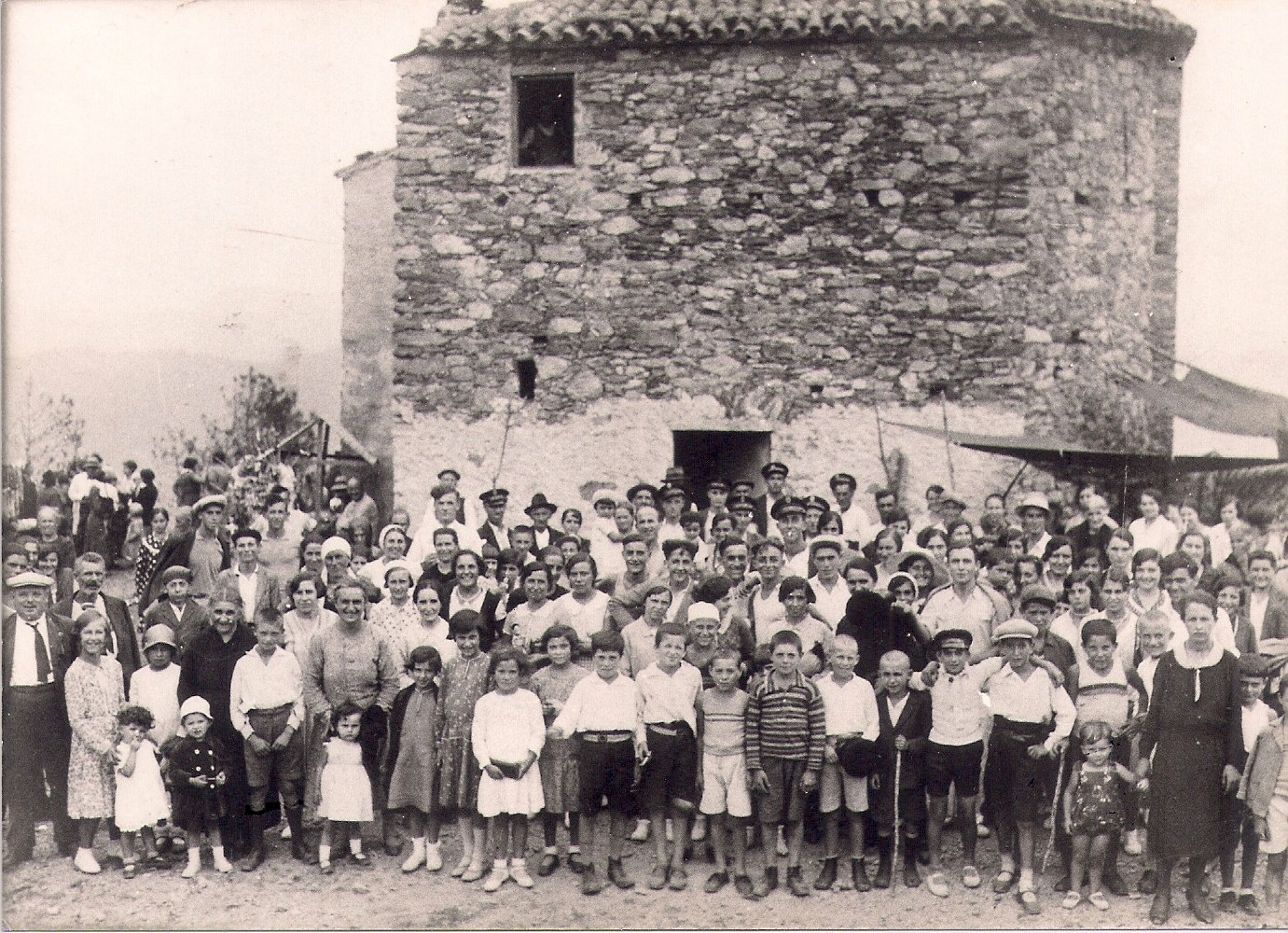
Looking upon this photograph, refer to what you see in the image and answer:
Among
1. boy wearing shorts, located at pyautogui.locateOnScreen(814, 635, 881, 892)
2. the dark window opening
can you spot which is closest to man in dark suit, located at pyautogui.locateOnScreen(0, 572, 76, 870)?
boy wearing shorts, located at pyautogui.locateOnScreen(814, 635, 881, 892)

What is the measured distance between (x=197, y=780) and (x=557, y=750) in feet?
5.37

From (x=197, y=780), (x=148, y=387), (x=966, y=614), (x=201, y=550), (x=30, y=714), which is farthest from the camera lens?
(x=148, y=387)

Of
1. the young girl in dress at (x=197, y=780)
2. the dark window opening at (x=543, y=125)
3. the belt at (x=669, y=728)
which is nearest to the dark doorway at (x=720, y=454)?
the dark window opening at (x=543, y=125)

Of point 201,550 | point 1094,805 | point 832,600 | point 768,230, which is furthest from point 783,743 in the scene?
point 768,230

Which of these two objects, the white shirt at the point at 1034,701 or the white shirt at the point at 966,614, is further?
the white shirt at the point at 966,614

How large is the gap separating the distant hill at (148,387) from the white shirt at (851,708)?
16.1 feet

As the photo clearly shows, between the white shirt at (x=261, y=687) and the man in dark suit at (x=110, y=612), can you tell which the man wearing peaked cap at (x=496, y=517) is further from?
the man in dark suit at (x=110, y=612)

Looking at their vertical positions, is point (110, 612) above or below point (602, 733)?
above

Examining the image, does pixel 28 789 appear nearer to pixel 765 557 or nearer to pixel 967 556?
pixel 765 557

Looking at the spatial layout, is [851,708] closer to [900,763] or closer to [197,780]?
[900,763]

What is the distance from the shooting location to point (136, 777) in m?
5.77

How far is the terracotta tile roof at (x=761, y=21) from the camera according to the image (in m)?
9.36

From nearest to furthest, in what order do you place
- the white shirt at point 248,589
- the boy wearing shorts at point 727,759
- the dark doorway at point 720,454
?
the boy wearing shorts at point 727,759
the white shirt at point 248,589
the dark doorway at point 720,454

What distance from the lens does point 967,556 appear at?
609 centimetres
